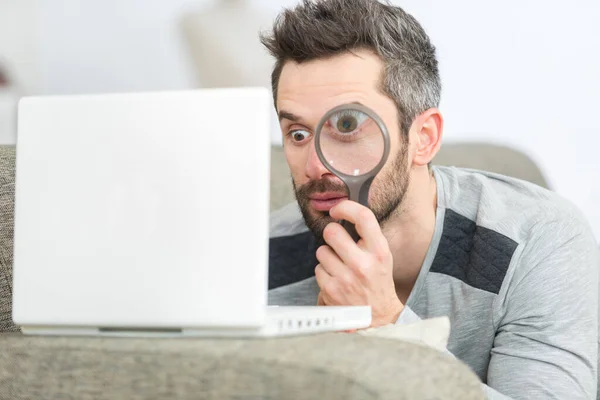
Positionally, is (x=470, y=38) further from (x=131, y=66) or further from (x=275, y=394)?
(x=275, y=394)

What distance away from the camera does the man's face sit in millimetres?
1634

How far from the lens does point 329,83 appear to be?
1655 millimetres

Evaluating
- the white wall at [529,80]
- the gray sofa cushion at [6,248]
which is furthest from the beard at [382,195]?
the white wall at [529,80]

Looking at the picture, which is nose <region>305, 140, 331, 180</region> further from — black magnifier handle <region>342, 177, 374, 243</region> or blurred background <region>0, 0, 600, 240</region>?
blurred background <region>0, 0, 600, 240</region>

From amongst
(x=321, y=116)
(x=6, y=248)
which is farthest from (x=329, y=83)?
(x=6, y=248)

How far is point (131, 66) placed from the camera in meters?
3.17

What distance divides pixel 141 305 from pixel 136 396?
11 centimetres

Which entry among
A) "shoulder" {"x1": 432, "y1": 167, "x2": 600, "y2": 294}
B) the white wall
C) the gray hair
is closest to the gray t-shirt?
"shoulder" {"x1": 432, "y1": 167, "x2": 600, "y2": 294}

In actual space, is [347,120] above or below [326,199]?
above

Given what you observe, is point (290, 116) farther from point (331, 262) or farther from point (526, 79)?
point (526, 79)

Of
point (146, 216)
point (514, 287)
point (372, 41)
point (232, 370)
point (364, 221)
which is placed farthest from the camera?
point (372, 41)

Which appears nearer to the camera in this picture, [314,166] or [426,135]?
[314,166]

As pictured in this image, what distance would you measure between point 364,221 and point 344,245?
0.06 m

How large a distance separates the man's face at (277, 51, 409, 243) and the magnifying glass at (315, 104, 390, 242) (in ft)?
0.47
